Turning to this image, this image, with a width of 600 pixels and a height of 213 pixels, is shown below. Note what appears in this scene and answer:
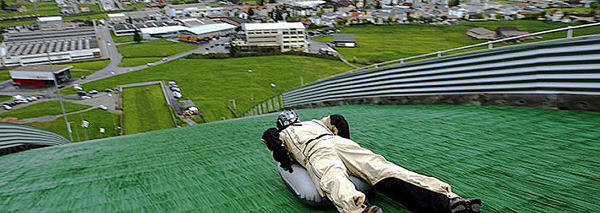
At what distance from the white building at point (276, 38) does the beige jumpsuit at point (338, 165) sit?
42.5 metres

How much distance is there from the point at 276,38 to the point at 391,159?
4504cm

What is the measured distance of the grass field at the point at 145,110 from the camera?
23625 mm

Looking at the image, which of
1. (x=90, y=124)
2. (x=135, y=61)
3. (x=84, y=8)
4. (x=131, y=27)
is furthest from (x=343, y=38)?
(x=84, y=8)

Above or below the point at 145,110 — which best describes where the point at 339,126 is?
above

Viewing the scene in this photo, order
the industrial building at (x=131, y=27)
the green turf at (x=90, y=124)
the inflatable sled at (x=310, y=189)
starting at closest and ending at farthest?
the inflatable sled at (x=310, y=189)
the green turf at (x=90, y=124)
the industrial building at (x=131, y=27)

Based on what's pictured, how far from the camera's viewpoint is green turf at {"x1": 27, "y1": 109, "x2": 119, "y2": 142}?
74.0 ft

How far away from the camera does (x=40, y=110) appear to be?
27.5 metres

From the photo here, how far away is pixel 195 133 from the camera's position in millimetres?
7543

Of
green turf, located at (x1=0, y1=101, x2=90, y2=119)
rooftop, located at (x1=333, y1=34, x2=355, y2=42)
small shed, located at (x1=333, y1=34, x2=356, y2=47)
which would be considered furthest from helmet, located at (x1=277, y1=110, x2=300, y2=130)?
rooftop, located at (x1=333, y1=34, x2=355, y2=42)

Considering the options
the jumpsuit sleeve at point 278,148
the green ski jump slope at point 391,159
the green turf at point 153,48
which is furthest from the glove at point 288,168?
the green turf at point 153,48

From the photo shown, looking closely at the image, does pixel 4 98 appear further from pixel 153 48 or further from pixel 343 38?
pixel 343 38

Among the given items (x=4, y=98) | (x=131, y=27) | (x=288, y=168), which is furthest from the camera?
(x=131, y=27)

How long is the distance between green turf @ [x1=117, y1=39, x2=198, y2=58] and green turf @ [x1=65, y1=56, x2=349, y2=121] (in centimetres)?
615

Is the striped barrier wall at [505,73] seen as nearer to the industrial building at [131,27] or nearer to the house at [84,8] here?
the industrial building at [131,27]
